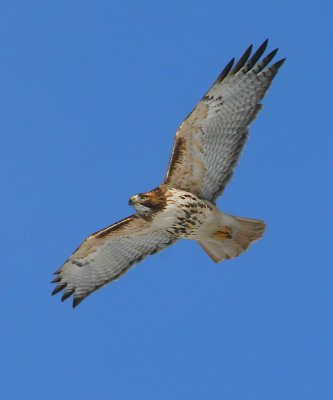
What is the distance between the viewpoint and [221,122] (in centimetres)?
1458

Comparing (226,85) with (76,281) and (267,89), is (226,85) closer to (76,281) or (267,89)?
(267,89)

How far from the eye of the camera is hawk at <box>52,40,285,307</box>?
14.4 m

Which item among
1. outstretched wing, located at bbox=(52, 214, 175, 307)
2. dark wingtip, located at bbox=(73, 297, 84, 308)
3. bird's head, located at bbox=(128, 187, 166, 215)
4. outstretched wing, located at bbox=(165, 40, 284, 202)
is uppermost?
outstretched wing, located at bbox=(165, 40, 284, 202)

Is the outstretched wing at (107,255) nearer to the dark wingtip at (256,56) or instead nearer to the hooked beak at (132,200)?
the hooked beak at (132,200)

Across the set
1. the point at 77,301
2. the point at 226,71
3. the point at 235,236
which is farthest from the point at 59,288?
the point at 226,71

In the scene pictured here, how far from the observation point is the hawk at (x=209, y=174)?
14430mm

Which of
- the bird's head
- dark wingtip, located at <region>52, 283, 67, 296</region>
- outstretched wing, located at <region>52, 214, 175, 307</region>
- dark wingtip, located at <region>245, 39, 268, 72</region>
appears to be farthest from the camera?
dark wingtip, located at <region>52, 283, 67, 296</region>

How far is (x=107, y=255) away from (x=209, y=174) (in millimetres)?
2050

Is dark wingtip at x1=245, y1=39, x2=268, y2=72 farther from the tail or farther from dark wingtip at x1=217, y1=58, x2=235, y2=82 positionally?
the tail

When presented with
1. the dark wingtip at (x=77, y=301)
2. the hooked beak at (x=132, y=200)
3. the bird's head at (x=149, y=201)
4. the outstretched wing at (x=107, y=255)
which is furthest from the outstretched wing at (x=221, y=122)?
the dark wingtip at (x=77, y=301)

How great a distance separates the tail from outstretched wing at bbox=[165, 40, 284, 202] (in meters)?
0.76

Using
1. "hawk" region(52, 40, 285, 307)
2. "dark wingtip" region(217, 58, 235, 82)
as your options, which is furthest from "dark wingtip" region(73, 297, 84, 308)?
"dark wingtip" region(217, 58, 235, 82)

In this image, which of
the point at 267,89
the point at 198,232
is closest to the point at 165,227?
the point at 198,232

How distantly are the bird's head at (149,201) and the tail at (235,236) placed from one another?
3.21 ft
